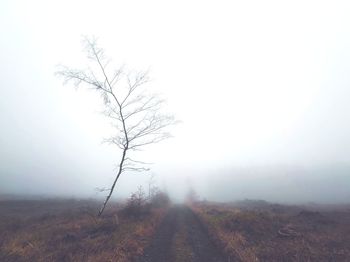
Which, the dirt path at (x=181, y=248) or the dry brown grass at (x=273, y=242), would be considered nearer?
the dry brown grass at (x=273, y=242)

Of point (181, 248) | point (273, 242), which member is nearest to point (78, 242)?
point (181, 248)

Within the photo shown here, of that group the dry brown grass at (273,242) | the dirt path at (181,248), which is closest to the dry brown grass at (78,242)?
the dirt path at (181,248)

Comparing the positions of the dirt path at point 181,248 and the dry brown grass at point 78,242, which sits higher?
the dry brown grass at point 78,242

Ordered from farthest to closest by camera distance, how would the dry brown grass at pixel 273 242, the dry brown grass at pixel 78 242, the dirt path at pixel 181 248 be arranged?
the dirt path at pixel 181 248
the dry brown grass at pixel 273 242
the dry brown grass at pixel 78 242

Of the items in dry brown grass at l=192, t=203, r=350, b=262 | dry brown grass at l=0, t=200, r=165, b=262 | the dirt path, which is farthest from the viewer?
the dirt path

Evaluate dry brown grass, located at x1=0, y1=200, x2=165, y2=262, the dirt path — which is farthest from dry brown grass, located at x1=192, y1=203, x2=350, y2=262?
dry brown grass, located at x1=0, y1=200, x2=165, y2=262

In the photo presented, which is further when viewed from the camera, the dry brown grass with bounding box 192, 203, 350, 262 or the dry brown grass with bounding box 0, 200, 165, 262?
the dry brown grass with bounding box 192, 203, 350, 262

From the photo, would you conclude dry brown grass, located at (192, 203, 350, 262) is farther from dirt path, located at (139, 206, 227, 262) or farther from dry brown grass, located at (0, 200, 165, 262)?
dry brown grass, located at (0, 200, 165, 262)

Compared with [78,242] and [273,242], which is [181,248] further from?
[78,242]

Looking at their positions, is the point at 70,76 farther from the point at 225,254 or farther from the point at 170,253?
the point at 225,254

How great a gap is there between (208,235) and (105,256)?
8.40m

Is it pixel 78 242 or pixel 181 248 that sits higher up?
pixel 78 242

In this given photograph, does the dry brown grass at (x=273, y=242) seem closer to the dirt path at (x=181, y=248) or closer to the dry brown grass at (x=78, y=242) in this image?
the dirt path at (x=181, y=248)

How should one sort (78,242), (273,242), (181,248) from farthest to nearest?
(273,242) < (78,242) < (181,248)
